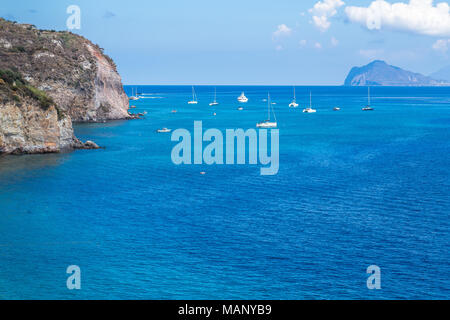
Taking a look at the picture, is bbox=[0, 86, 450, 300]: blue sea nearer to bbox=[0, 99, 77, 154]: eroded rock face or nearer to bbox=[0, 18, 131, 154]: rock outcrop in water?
bbox=[0, 99, 77, 154]: eroded rock face

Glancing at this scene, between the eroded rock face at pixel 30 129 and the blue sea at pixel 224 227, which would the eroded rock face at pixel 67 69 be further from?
the blue sea at pixel 224 227

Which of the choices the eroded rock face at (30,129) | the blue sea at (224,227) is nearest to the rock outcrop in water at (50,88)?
the eroded rock face at (30,129)

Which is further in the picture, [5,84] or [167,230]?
[5,84]

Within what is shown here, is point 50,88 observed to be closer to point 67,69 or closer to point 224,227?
point 67,69

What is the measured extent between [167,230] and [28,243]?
420 inches

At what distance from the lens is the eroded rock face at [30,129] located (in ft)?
233

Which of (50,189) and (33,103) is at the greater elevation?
(33,103)

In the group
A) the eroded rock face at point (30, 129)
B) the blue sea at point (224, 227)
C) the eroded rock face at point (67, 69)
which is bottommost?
the blue sea at point (224, 227)

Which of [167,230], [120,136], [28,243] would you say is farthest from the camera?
[120,136]

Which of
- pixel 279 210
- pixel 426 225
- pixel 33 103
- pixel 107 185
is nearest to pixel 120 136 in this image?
pixel 33 103

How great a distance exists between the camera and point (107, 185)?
194 feet

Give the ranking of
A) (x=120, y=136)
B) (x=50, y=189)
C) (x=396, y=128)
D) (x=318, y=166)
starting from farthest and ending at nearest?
(x=396, y=128), (x=120, y=136), (x=318, y=166), (x=50, y=189)
